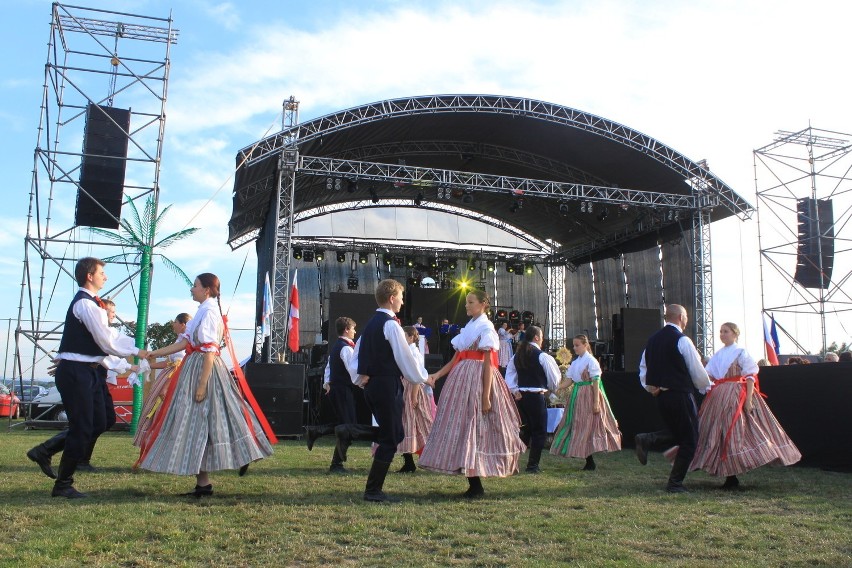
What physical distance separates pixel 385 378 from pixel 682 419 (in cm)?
246

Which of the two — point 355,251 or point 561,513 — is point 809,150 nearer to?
point 355,251

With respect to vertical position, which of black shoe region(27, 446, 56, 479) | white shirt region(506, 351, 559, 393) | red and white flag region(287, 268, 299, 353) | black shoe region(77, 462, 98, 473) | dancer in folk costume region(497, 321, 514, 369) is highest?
red and white flag region(287, 268, 299, 353)

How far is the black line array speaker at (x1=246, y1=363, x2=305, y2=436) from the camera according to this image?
11320 mm

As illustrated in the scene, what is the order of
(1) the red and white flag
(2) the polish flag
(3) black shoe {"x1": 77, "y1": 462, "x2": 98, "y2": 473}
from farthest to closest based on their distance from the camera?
(1) the red and white flag, (2) the polish flag, (3) black shoe {"x1": 77, "y1": 462, "x2": 98, "y2": 473}

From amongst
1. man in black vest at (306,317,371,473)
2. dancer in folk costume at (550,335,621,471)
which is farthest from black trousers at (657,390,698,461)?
man in black vest at (306,317,371,473)

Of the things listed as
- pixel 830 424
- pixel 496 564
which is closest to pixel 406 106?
pixel 830 424

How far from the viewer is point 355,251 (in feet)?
76.3

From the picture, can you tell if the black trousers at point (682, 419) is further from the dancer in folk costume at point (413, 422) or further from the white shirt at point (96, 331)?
the white shirt at point (96, 331)

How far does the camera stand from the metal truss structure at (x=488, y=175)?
16453 millimetres

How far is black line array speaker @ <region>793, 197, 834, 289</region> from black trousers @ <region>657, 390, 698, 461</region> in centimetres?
A: 1288

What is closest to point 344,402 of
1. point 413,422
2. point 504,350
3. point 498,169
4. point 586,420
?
point 413,422

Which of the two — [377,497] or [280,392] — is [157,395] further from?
[280,392]

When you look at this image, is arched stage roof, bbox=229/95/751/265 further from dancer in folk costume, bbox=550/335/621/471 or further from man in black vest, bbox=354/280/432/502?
→ man in black vest, bbox=354/280/432/502

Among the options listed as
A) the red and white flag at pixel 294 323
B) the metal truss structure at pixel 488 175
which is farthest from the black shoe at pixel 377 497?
the metal truss structure at pixel 488 175
